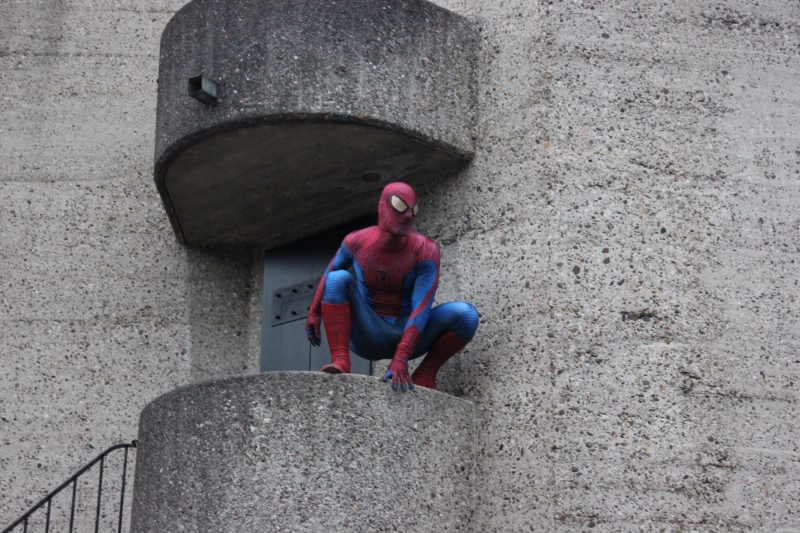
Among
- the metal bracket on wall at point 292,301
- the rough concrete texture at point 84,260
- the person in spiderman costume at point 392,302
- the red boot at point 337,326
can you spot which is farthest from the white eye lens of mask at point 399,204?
the rough concrete texture at point 84,260

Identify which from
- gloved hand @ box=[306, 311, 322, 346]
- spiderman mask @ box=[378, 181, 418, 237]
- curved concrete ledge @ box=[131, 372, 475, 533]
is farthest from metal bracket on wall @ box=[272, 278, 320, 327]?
curved concrete ledge @ box=[131, 372, 475, 533]

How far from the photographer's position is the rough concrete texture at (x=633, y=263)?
6.74 m

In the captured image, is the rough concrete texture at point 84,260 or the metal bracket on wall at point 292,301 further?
the metal bracket on wall at point 292,301

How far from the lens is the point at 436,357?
23.9 feet

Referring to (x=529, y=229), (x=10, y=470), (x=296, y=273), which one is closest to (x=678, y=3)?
(x=529, y=229)

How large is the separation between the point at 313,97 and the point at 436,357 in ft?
5.71

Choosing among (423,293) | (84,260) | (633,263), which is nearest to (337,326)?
(423,293)

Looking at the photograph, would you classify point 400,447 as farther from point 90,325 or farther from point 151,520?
point 90,325

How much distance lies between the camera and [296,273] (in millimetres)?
9008

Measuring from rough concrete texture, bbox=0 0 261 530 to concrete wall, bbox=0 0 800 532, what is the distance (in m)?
0.02

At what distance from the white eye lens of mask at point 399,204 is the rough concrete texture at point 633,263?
2.75 ft

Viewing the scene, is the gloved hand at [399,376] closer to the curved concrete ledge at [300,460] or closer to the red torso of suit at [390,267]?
the curved concrete ledge at [300,460]

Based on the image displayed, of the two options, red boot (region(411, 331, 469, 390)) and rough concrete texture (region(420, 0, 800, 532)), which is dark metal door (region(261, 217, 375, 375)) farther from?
red boot (region(411, 331, 469, 390))

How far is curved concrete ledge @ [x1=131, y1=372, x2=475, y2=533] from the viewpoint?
6.46m
